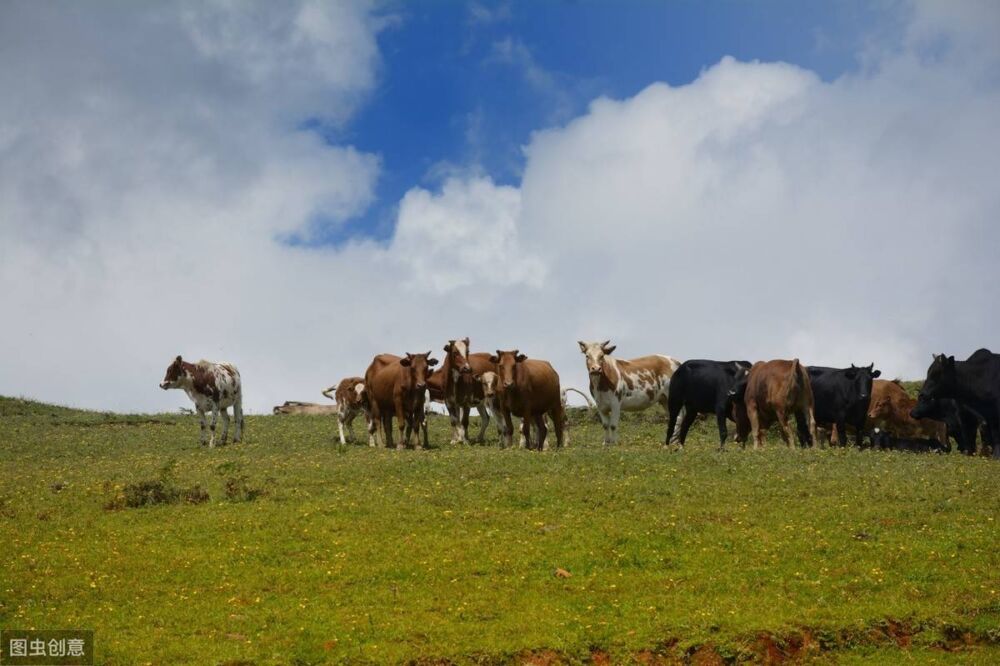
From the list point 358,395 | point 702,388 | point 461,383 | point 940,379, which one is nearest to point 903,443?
point 940,379

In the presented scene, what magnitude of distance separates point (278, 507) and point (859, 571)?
423 inches

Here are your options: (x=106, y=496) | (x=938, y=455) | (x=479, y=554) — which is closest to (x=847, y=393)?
(x=938, y=455)

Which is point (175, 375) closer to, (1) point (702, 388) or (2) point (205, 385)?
(2) point (205, 385)

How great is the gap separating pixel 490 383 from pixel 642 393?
565 centimetres

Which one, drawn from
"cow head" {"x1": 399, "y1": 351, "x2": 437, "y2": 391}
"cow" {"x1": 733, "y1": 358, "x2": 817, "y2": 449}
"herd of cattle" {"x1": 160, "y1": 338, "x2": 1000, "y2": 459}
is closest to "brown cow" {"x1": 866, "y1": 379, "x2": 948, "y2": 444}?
"herd of cattle" {"x1": 160, "y1": 338, "x2": 1000, "y2": 459}

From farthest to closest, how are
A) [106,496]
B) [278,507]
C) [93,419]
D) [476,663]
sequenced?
[93,419] < [106,496] < [278,507] < [476,663]

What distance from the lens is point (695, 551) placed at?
59.5 feet

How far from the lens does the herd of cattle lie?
3080 cm

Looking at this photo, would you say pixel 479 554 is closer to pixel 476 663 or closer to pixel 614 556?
pixel 614 556

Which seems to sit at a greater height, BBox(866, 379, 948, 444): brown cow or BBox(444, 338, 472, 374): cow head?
BBox(444, 338, 472, 374): cow head

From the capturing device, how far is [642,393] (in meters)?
34.9

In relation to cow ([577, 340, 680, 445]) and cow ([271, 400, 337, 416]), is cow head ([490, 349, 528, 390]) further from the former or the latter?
cow ([271, 400, 337, 416])

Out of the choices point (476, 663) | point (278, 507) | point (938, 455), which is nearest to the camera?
point (476, 663)

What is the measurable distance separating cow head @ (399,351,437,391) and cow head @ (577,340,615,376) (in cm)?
476
